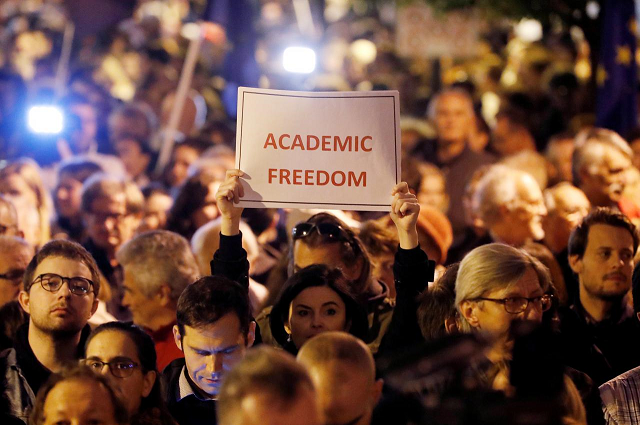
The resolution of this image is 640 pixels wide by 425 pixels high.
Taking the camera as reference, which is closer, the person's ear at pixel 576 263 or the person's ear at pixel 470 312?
the person's ear at pixel 470 312

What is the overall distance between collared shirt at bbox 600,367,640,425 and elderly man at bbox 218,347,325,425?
206 centimetres

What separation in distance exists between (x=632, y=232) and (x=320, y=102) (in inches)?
76.6

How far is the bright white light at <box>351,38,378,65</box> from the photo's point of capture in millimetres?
16616

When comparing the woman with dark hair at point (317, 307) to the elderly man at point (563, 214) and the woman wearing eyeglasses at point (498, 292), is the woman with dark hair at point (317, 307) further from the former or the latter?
the elderly man at point (563, 214)

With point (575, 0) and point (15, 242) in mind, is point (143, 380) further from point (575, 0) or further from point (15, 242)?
point (575, 0)

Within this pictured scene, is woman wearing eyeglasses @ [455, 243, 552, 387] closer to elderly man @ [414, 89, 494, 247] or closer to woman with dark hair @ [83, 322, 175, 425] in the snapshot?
woman with dark hair @ [83, 322, 175, 425]

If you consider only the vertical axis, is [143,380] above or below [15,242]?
below

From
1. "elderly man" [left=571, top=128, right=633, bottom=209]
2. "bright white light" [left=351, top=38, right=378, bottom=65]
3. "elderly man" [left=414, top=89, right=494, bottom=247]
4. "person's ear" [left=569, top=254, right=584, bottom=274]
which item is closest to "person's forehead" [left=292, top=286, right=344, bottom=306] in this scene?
"person's ear" [left=569, top=254, right=584, bottom=274]

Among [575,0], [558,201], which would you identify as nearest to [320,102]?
[558,201]

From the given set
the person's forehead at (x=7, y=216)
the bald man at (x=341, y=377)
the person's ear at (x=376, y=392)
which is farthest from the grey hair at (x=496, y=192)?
the bald man at (x=341, y=377)

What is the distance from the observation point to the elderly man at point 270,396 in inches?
117

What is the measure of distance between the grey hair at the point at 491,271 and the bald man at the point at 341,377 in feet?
3.91

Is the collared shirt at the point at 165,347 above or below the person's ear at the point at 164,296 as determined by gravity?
below

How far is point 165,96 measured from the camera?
13.6 metres
